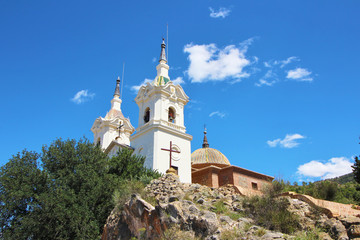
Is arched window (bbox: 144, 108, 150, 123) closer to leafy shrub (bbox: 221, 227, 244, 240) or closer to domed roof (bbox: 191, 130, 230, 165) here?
domed roof (bbox: 191, 130, 230, 165)

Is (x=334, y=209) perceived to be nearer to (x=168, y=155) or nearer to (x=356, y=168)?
(x=356, y=168)

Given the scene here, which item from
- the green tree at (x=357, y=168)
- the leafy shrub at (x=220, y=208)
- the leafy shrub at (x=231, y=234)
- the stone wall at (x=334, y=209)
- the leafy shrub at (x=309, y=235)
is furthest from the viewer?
the green tree at (x=357, y=168)

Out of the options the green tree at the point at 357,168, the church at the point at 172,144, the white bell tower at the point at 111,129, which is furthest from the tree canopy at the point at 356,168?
the white bell tower at the point at 111,129

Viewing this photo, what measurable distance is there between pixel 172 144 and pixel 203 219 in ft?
57.1

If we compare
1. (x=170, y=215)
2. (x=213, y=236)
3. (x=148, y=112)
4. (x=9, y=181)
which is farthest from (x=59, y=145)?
(x=213, y=236)

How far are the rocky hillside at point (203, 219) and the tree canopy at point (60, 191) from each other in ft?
9.77

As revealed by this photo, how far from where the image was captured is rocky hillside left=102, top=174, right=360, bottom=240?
10789mm

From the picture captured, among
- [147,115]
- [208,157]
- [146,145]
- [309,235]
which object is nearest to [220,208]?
[309,235]

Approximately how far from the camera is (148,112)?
31.6 metres

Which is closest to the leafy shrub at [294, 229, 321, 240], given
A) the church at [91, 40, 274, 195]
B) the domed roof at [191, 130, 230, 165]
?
the church at [91, 40, 274, 195]

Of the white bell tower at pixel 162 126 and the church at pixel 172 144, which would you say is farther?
the white bell tower at pixel 162 126

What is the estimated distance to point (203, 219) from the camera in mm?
11664

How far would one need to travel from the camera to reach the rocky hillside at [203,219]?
10789 mm

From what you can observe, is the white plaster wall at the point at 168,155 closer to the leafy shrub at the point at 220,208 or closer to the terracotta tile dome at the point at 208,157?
the terracotta tile dome at the point at 208,157
